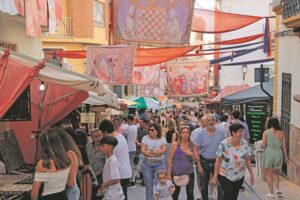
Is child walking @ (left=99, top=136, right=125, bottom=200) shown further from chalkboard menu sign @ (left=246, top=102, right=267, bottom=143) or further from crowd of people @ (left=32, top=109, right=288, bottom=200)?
chalkboard menu sign @ (left=246, top=102, right=267, bottom=143)

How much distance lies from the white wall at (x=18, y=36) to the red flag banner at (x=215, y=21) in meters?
4.63

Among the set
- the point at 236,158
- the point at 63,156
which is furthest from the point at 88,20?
the point at 63,156

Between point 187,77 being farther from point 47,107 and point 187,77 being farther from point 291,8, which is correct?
point 47,107

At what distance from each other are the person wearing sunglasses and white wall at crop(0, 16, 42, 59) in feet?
17.8

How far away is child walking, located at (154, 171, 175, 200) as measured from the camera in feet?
28.7

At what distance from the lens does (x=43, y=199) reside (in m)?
6.13

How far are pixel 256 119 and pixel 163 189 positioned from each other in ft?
35.5

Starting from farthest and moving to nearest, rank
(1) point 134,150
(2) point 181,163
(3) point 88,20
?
(3) point 88,20 < (1) point 134,150 < (2) point 181,163

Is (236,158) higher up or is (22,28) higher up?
(22,28)

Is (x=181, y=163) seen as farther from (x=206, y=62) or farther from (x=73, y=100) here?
(x=206, y=62)

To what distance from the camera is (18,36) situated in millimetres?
14734

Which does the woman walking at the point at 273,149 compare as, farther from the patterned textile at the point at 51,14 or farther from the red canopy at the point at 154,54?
the patterned textile at the point at 51,14

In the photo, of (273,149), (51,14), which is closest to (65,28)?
(51,14)

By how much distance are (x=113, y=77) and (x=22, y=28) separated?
286cm
